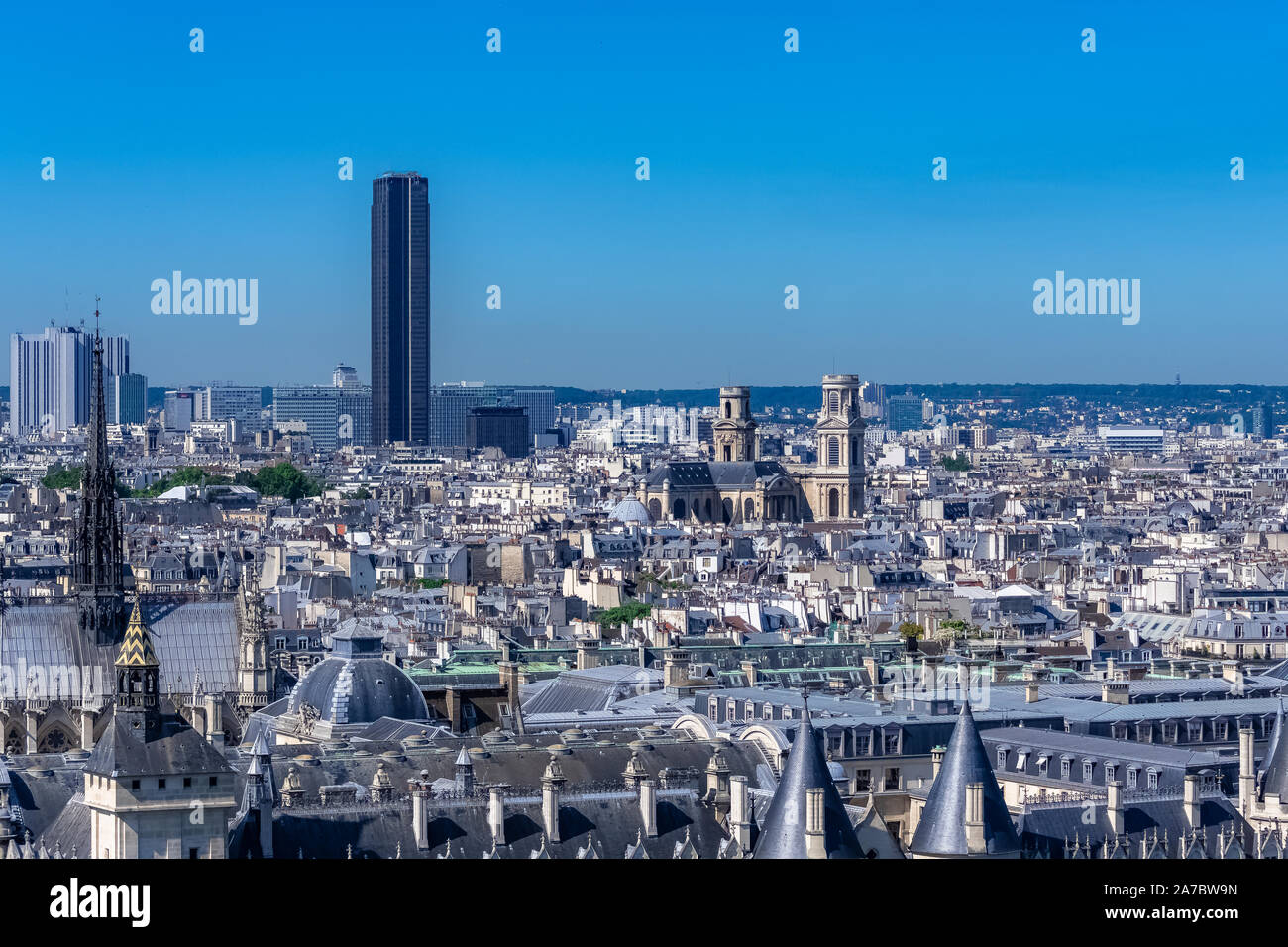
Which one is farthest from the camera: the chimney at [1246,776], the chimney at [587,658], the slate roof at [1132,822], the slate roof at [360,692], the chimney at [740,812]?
the chimney at [587,658]

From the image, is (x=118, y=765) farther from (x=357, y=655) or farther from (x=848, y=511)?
(x=848, y=511)

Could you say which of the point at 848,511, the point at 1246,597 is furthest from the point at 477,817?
the point at 848,511

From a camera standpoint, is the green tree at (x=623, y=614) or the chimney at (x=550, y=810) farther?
the green tree at (x=623, y=614)

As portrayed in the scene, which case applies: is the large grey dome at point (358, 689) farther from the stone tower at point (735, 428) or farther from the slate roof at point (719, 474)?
the stone tower at point (735, 428)

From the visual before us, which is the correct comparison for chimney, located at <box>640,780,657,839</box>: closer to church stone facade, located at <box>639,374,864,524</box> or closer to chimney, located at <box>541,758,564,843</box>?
chimney, located at <box>541,758,564,843</box>

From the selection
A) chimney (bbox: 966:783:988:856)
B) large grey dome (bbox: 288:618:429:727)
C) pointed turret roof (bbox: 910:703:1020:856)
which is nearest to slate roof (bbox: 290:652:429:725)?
large grey dome (bbox: 288:618:429:727)

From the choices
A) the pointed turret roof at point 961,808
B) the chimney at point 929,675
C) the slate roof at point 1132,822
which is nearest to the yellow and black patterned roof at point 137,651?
the pointed turret roof at point 961,808
